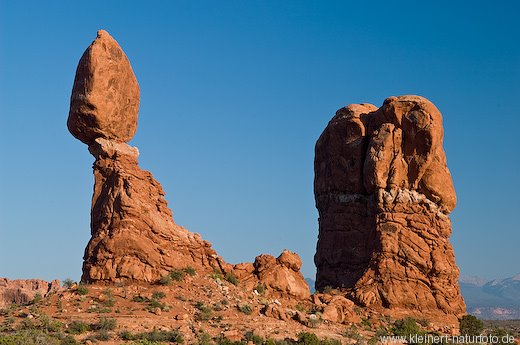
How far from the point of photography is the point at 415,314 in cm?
3988

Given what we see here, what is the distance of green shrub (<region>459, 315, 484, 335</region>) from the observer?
130ft

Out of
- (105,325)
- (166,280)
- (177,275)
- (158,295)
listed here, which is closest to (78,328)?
(105,325)

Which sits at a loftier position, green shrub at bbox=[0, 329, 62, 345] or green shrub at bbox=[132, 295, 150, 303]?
green shrub at bbox=[132, 295, 150, 303]

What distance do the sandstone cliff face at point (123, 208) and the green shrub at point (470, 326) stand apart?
27.4 feet

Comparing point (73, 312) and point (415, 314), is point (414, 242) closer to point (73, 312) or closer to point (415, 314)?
point (415, 314)

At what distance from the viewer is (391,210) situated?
138ft

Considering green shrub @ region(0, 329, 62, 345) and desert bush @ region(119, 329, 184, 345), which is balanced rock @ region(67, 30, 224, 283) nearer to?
desert bush @ region(119, 329, 184, 345)

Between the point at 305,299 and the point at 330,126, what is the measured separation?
12.0m

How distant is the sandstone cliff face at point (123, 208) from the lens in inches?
1419

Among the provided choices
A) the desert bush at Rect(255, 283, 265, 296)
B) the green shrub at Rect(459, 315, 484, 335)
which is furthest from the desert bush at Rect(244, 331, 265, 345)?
the green shrub at Rect(459, 315, 484, 335)

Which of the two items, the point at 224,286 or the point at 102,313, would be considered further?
the point at 224,286

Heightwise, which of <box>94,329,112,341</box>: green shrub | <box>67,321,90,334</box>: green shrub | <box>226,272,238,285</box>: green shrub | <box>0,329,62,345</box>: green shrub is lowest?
<box>0,329,62,345</box>: green shrub

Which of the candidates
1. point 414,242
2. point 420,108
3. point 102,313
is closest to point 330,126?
point 420,108

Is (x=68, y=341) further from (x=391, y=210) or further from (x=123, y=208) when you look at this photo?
(x=391, y=210)
